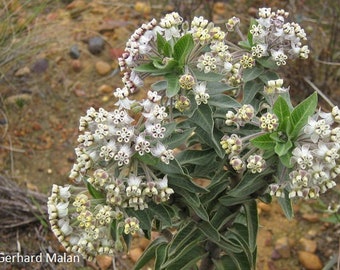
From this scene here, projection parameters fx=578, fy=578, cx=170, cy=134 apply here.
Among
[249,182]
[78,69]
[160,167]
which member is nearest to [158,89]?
[160,167]

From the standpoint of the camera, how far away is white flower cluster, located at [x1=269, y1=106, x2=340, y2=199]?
196 cm

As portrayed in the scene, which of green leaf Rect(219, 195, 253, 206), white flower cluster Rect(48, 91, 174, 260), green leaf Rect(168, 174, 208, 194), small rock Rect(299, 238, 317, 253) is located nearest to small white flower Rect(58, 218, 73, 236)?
white flower cluster Rect(48, 91, 174, 260)

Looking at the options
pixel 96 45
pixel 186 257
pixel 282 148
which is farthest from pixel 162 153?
pixel 96 45

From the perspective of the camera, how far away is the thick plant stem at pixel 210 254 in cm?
271

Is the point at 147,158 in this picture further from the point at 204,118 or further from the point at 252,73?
the point at 252,73

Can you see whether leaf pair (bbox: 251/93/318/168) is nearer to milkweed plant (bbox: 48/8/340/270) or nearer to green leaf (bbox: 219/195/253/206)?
milkweed plant (bbox: 48/8/340/270)

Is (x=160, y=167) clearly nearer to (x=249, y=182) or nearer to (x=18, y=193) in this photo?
(x=249, y=182)

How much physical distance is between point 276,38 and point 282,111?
0.38m

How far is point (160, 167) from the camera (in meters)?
2.17

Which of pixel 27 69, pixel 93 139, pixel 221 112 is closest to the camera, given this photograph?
pixel 93 139

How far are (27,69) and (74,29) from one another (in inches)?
18.9

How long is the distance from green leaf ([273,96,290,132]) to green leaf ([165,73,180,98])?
1.20ft

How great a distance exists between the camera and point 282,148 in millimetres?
2027

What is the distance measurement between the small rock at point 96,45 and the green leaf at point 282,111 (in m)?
2.68
